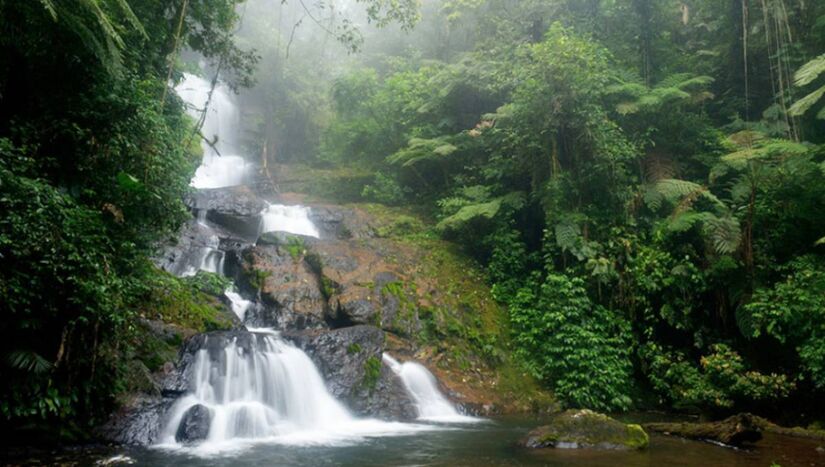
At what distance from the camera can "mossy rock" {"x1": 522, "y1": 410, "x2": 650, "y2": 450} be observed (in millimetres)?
6598

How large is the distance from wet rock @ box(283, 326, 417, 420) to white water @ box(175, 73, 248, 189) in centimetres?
1520

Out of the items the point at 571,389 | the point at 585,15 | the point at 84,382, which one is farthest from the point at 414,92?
the point at 84,382

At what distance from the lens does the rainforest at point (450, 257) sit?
617cm

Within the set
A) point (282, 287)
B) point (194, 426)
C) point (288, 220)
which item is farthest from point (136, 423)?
point (288, 220)

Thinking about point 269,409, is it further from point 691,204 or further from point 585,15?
point 585,15

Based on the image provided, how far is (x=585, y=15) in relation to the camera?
1581 centimetres

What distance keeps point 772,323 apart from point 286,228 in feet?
43.2

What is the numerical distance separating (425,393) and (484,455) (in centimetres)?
371

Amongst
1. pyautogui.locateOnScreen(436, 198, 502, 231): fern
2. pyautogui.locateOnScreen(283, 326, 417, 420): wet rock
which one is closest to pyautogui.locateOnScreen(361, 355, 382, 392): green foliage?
pyautogui.locateOnScreen(283, 326, 417, 420): wet rock

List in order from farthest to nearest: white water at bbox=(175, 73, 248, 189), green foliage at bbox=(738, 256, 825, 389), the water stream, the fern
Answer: white water at bbox=(175, 73, 248, 189) < the fern < green foliage at bbox=(738, 256, 825, 389) < the water stream

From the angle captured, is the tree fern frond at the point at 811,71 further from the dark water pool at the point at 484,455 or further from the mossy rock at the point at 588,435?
the mossy rock at the point at 588,435

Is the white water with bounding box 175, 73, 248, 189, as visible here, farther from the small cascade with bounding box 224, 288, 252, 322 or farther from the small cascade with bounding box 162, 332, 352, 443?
the small cascade with bounding box 162, 332, 352, 443

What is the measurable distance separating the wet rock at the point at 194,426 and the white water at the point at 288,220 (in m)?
9.41

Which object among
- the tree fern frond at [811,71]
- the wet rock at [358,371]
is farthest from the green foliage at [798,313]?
the wet rock at [358,371]
